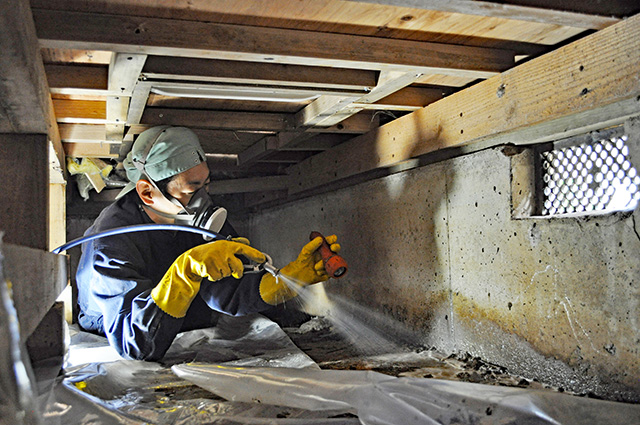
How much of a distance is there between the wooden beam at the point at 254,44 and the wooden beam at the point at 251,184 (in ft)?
7.39

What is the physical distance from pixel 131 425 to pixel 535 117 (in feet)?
4.81

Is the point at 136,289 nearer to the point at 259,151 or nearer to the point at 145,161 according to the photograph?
the point at 145,161

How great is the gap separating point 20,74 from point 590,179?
5.50 feet

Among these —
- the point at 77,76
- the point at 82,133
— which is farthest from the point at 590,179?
the point at 82,133

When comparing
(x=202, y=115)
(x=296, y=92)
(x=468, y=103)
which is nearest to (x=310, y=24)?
(x=296, y=92)

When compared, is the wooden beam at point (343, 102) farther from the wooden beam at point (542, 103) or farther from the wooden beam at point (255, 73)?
the wooden beam at point (542, 103)

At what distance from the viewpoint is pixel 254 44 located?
147 cm

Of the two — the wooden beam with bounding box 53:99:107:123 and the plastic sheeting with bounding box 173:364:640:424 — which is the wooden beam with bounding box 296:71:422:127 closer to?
the wooden beam with bounding box 53:99:107:123

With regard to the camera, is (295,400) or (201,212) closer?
(295,400)

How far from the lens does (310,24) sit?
4.94 ft

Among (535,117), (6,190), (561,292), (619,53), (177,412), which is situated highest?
(619,53)

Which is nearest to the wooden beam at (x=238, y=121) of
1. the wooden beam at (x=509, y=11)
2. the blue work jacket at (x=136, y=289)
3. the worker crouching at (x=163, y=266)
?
the worker crouching at (x=163, y=266)

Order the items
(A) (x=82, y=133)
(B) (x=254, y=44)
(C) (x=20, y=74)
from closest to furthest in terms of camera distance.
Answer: (C) (x=20, y=74), (B) (x=254, y=44), (A) (x=82, y=133)

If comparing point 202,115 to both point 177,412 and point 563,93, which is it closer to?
point 177,412
